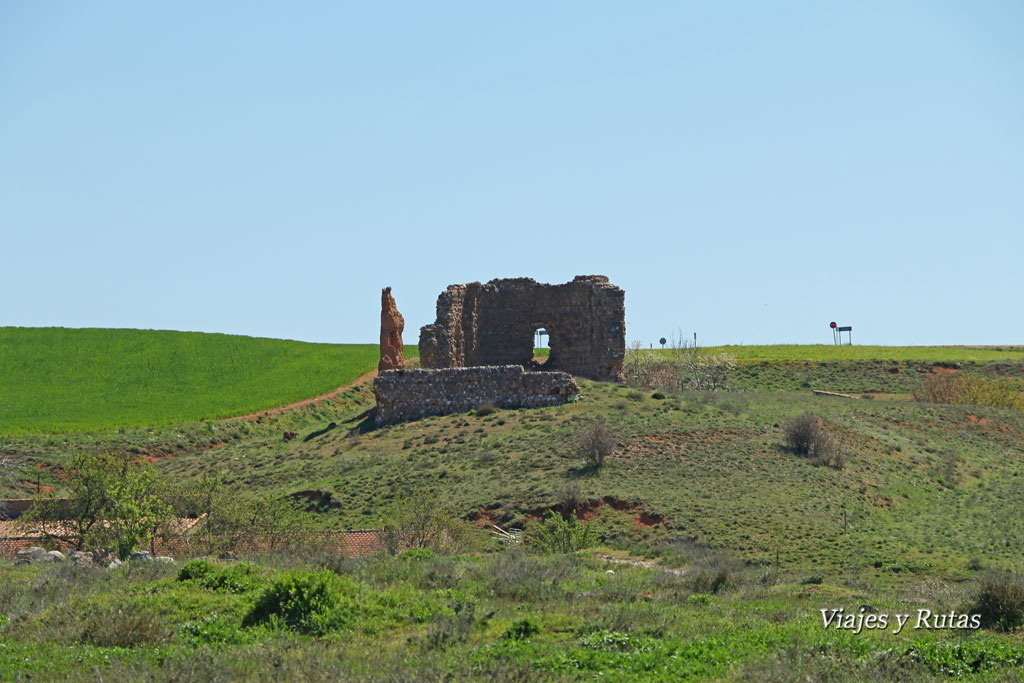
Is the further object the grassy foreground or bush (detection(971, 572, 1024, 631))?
bush (detection(971, 572, 1024, 631))

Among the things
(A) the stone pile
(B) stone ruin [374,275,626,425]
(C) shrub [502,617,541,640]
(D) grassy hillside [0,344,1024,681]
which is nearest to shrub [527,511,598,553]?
(D) grassy hillside [0,344,1024,681]

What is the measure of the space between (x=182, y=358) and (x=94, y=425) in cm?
1999

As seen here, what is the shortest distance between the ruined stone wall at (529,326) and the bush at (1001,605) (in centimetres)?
2861

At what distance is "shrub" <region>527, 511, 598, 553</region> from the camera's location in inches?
859

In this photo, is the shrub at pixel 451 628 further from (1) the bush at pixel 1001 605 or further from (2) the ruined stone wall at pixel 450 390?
(2) the ruined stone wall at pixel 450 390

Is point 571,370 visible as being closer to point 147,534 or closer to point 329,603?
point 147,534

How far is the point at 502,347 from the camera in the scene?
45438 mm

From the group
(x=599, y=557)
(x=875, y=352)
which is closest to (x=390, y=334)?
(x=599, y=557)

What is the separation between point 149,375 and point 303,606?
5197 centimetres

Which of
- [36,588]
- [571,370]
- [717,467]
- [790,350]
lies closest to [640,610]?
[36,588]

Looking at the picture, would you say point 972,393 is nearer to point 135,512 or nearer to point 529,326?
point 529,326

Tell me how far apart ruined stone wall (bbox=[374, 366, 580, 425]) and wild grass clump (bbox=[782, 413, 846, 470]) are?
911 cm

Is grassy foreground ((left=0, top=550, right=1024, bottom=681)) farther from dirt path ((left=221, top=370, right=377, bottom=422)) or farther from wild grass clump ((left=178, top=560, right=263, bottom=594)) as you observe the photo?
dirt path ((left=221, top=370, right=377, bottom=422))

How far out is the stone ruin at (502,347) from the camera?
3728cm
